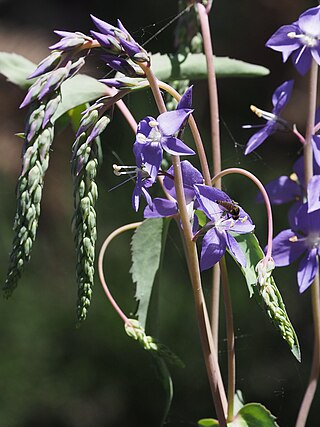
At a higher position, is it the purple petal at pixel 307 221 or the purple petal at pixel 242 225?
the purple petal at pixel 242 225

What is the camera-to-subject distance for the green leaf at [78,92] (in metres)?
0.62

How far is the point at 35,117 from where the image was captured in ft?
1.39

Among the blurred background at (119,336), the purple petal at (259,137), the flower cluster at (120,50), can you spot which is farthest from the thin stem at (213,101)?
the blurred background at (119,336)

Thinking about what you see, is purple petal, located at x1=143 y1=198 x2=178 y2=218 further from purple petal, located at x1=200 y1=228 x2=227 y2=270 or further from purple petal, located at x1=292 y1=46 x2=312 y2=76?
purple petal, located at x1=292 y1=46 x2=312 y2=76

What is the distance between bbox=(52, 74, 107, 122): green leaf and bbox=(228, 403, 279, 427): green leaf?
268 millimetres

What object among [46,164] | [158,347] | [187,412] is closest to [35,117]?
[46,164]

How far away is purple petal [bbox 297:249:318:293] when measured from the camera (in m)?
0.56

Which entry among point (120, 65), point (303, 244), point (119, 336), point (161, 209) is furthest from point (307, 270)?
point (119, 336)

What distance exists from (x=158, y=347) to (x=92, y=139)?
18 centimetres

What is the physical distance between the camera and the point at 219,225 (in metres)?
0.50

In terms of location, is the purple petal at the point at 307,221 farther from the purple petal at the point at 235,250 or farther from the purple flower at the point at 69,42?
the purple flower at the point at 69,42

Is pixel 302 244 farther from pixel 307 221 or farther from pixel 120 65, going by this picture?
pixel 120 65

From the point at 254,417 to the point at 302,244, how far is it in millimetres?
134

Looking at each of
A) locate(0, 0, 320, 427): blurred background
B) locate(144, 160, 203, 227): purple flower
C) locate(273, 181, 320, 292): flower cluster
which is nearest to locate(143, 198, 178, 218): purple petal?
locate(144, 160, 203, 227): purple flower
